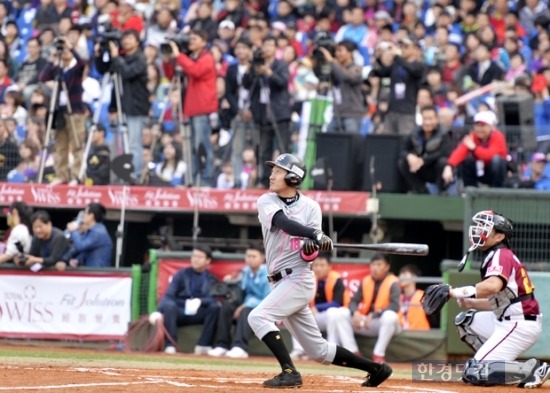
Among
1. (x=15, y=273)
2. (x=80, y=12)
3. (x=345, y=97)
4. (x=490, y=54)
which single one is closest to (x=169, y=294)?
(x=15, y=273)

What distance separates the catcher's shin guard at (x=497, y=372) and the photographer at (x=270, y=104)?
23.4ft

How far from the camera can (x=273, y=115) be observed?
1822 cm

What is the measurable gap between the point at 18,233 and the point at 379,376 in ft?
25.6

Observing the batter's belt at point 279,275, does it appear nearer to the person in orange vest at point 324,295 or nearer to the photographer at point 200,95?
the person in orange vest at point 324,295

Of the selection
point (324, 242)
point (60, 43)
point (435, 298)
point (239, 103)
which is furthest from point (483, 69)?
point (324, 242)

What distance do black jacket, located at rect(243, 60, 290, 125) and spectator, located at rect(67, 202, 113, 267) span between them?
2.74m

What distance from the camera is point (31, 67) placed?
22266 mm

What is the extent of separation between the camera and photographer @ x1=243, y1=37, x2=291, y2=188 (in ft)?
59.4

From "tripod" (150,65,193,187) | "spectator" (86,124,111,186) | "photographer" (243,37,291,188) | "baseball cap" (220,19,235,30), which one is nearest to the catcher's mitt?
"photographer" (243,37,291,188)

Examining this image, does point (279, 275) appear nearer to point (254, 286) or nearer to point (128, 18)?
point (254, 286)

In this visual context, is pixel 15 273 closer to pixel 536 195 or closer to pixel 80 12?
pixel 536 195

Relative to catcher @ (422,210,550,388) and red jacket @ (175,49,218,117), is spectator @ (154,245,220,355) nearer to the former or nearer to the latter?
red jacket @ (175,49,218,117)

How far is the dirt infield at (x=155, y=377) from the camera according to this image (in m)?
10.0

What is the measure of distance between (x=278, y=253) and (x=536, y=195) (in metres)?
5.88
